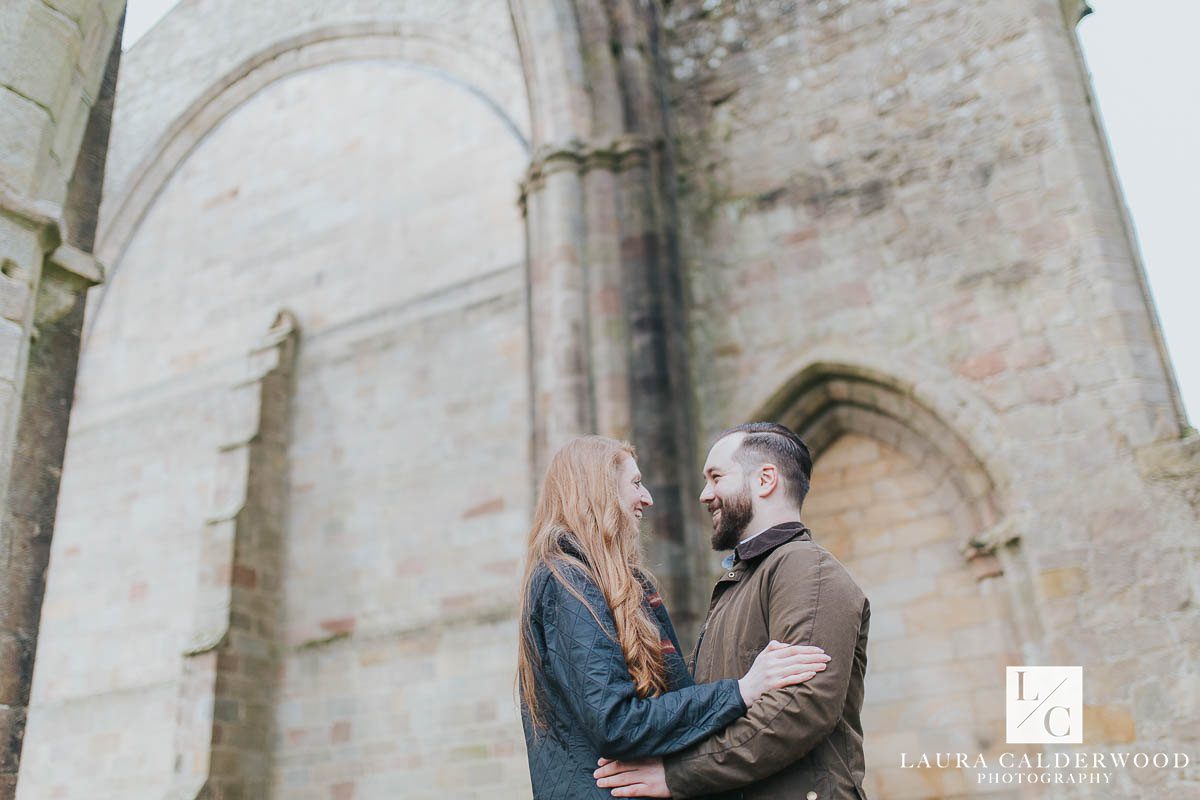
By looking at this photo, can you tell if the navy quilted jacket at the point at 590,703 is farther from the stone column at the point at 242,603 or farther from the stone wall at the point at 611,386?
the stone column at the point at 242,603

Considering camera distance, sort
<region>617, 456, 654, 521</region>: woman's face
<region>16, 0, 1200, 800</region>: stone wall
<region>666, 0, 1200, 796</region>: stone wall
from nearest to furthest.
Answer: <region>617, 456, 654, 521</region>: woman's face < <region>666, 0, 1200, 796</region>: stone wall < <region>16, 0, 1200, 800</region>: stone wall

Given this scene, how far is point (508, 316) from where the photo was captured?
8.95m

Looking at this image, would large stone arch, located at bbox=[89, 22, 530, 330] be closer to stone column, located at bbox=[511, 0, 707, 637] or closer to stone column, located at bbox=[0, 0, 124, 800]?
stone column, located at bbox=[511, 0, 707, 637]

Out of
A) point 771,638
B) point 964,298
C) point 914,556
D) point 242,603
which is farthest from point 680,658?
point 242,603

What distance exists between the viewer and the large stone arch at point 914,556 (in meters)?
6.34

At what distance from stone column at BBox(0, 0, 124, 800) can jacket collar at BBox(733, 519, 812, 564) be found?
221cm

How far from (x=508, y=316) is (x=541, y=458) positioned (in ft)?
6.94

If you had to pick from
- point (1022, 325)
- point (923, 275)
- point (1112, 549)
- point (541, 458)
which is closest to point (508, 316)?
point (541, 458)

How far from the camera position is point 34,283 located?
3434 millimetres

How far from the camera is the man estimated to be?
2031mm

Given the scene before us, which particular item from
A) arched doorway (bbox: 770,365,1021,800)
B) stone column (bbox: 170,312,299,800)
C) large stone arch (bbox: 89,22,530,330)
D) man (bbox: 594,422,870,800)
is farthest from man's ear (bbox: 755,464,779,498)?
large stone arch (bbox: 89,22,530,330)

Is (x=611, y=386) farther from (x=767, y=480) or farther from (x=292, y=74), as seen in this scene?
(x=292, y=74)

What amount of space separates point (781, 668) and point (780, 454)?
0.56m

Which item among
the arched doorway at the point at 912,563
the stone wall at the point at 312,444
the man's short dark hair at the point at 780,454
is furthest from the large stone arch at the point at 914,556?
the man's short dark hair at the point at 780,454
